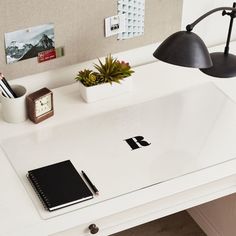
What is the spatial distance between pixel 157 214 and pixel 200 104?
46 centimetres

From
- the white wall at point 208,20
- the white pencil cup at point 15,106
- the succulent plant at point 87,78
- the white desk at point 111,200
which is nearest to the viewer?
the white desk at point 111,200

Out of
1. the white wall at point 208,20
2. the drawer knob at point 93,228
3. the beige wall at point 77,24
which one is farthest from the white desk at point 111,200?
the white wall at point 208,20

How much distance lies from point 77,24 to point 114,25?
0.14m

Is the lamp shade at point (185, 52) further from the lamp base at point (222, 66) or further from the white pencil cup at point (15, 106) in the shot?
the white pencil cup at point (15, 106)

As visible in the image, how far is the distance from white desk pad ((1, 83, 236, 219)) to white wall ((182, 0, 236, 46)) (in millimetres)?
350

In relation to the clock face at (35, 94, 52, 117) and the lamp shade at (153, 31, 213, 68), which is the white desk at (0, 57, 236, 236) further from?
the lamp shade at (153, 31, 213, 68)

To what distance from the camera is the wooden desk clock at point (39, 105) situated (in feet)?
6.26

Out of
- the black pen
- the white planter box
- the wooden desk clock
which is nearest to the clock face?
the wooden desk clock

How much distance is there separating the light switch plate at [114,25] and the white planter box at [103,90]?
0.18 meters

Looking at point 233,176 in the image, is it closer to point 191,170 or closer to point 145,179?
point 191,170

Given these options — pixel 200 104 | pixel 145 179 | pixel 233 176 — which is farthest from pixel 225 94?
pixel 145 179

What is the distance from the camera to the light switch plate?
6.87ft

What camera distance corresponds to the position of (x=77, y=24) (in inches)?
80.5

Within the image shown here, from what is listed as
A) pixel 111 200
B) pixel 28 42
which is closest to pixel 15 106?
pixel 28 42
